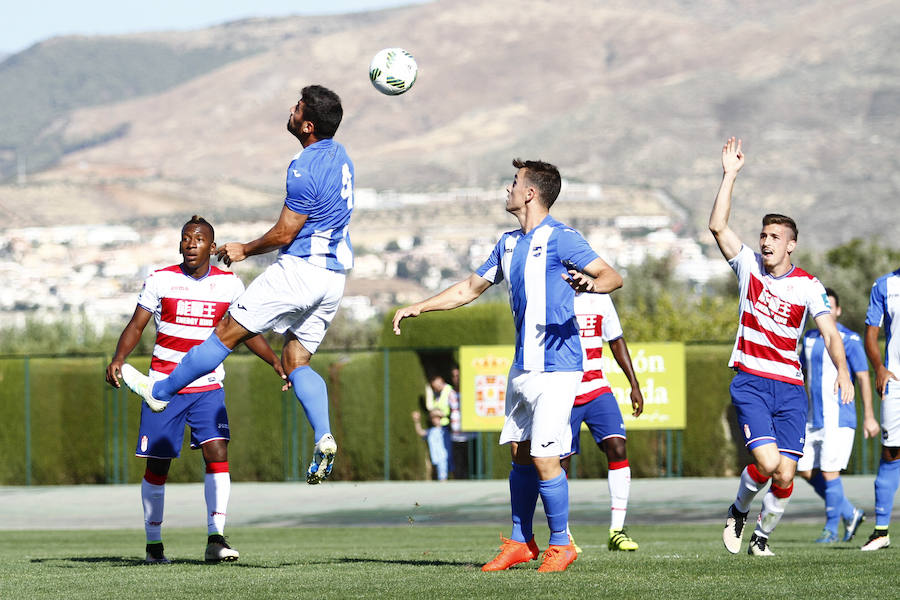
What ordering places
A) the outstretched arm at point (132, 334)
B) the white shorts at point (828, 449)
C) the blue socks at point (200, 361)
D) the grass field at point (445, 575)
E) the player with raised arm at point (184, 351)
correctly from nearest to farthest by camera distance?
the grass field at point (445, 575)
the blue socks at point (200, 361)
the outstretched arm at point (132, 334)
the player with raised arm at point (184, 351)
the white shorts at point (828, 449)

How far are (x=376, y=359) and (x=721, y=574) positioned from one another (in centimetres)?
1801

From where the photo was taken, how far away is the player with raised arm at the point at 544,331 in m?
7.64

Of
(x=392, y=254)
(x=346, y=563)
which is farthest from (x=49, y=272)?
(x=346, y=563)

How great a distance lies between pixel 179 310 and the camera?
30.2ft

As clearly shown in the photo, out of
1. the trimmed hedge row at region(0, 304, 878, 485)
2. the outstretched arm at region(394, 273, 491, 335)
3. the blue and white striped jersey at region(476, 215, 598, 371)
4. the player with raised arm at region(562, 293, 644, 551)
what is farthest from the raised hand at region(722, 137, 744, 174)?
the trimmed hedge row at region(0, 304, 878, 485)

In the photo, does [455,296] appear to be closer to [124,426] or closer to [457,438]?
[457,438]

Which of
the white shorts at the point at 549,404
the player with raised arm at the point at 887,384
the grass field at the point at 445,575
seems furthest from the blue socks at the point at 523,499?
the player with raised arm at the point at 887,384

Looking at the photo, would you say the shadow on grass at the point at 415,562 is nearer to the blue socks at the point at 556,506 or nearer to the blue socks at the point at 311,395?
the blue socks at the point at 556,506

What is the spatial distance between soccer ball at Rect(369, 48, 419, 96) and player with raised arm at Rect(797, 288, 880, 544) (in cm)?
438

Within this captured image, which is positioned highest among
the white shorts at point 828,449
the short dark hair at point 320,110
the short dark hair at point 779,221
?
the short dark hair at point 320,110

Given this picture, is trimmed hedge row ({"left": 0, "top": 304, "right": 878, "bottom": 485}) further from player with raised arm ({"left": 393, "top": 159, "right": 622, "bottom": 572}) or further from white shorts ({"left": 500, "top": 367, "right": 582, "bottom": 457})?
white shorts ({"left": 500, "top": 367, "right": 582, "bottom": 457})

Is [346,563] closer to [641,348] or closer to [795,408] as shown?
[795,408]

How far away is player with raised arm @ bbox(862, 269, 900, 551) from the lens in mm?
10109

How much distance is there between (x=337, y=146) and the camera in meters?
8.12
